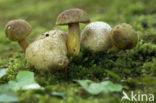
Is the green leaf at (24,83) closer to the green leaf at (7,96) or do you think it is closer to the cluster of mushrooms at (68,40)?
the green leaf at (7,96)

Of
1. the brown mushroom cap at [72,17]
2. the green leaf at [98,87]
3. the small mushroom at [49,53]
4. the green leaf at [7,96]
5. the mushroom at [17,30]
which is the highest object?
the brown mushroom cap at [72,17]

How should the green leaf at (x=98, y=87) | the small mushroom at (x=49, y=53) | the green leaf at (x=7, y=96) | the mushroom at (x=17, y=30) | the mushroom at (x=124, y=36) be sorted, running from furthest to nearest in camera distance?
the mushroom at (x=17, y=30) < the mushroom at (x=124, y=36) < the small mushroom at (x=49, y=53) < the green leaf at (x=98, y=87) < the green leaf at (x=7, y=96)

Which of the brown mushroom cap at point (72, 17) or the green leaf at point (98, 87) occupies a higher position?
the brown mushroom cap at point (72, 17)

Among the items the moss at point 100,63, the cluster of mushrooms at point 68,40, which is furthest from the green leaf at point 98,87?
the cluster of mushrooms at point 68,40

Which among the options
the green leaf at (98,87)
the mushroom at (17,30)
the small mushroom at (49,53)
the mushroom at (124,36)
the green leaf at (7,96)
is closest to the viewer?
the green leaf at (7,96)

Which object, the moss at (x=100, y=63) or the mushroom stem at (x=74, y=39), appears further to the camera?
the mushroom stem at (x=74, y=39)

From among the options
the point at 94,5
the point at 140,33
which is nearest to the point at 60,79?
the point at 140,33

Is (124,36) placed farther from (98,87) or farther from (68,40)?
(98,87)

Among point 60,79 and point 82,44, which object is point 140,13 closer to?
point 82,44
